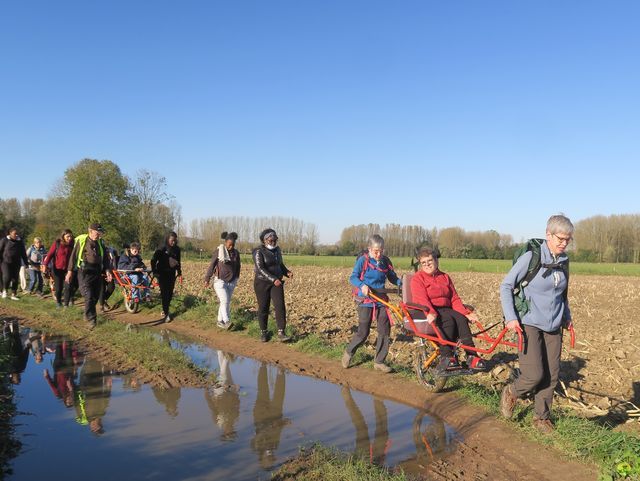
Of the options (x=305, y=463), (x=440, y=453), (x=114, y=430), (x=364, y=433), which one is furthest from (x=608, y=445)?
(x=114, y=430)

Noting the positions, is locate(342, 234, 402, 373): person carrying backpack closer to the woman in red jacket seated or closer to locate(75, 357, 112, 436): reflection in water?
the woman in red jacket seated

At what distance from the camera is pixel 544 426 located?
5.04 m

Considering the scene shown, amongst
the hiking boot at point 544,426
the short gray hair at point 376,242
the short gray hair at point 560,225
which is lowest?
the hiking boot at point 544,426

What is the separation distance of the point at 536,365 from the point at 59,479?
4.42 meters

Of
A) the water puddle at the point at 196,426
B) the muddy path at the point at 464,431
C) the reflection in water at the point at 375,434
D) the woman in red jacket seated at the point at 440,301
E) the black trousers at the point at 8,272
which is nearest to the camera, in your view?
the water puddle at the point at 196,426

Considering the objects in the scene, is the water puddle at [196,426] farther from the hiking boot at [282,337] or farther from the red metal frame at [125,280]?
the red metal frame at [125,280]

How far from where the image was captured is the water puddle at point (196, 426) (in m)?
4.23

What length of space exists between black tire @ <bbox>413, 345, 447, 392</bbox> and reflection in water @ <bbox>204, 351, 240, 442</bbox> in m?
2.41

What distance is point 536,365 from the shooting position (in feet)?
16.2

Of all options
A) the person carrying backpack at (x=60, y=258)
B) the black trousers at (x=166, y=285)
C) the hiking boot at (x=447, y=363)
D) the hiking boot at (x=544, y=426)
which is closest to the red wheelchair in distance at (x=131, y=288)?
the black trousers at (x=166, y=285)

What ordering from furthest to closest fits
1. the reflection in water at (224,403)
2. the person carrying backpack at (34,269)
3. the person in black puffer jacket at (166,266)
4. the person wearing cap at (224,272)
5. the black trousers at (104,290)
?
the person carrying backpack at (34,269) < the black trousers at (104,290) < the person in black puffer jacket at (166,266) < the person wearing cap at (224,272) < the reflection in water at (224,403)

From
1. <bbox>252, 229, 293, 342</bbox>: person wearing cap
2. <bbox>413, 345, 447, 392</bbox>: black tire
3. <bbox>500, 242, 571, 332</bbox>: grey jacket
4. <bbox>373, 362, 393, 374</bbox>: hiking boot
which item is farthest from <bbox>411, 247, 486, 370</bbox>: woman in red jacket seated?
<bbox>252, 229, 293, 342</bbox>: person wearing cap

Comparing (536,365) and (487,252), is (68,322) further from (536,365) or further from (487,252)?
(487,252)

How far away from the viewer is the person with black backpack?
4833mm
